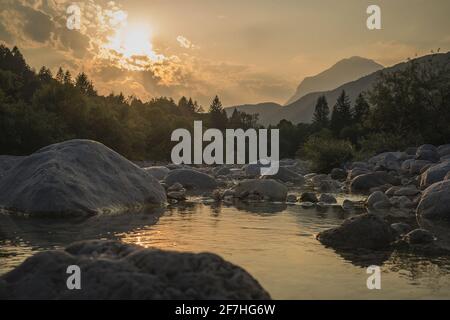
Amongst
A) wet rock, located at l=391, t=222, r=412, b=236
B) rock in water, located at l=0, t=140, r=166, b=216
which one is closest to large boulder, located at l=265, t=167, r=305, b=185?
rock in water, located at l=0, t=140, r=166, b=216

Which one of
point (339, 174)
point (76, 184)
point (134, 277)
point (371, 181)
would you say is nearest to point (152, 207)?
point (76, 184)

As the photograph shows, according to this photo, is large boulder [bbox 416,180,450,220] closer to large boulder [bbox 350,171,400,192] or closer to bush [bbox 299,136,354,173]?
large boulder [bbox 350,171,400,192]

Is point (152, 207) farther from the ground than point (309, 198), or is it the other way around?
point (309, 198)

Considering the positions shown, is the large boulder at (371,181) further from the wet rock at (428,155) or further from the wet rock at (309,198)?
the wet rock at (428,155)

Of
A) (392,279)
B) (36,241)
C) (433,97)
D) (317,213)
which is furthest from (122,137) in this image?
(392,279)

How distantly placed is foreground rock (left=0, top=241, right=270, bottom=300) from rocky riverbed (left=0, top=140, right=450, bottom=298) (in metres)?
0.01

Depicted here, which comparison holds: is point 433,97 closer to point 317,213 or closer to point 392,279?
point 317,213

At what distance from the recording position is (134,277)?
194 inches

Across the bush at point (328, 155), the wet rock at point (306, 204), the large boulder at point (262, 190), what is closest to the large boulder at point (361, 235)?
the wet rock at point (306, 204)

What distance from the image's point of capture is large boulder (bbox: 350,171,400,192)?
23220 mm

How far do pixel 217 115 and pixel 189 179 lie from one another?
284 ft

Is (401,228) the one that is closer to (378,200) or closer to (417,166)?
(378,200)

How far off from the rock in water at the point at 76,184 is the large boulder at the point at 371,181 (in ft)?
32.9
